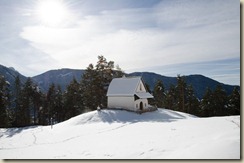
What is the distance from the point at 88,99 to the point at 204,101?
62.0 feet

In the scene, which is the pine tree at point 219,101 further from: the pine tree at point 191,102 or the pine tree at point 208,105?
the pine tree at point 191,102

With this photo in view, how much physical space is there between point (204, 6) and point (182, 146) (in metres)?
5.10

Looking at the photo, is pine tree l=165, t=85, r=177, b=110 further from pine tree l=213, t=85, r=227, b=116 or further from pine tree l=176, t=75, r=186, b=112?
pine tree l=213, t=85, r=227, b=116

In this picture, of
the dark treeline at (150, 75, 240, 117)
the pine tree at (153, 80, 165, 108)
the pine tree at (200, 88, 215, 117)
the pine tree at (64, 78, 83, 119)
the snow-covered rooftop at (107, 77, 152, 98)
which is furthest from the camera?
the pine tree at (153, 80, 165, 108)

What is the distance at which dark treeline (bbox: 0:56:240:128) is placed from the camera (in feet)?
103

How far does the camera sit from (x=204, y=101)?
3572cm

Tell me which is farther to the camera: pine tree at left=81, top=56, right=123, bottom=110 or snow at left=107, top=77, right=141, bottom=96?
pine tree at left=81, top=56, right=123, bottom=110

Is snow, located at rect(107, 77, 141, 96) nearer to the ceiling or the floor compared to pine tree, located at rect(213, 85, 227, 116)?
nearer to the ceiling

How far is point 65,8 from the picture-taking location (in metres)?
8.77

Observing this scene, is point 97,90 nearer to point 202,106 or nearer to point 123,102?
point 123,102

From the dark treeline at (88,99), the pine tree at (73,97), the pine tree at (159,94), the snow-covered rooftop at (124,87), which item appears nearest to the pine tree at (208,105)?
the dark treeline at (88,99)

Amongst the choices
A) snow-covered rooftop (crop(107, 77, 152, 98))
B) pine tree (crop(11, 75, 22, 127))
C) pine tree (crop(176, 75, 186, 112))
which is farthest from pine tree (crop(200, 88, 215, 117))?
pine tree (crop(11, 75, 22, 127))

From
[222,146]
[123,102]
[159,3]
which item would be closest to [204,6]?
[159,3]

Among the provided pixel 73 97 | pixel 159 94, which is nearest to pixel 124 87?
pixel 73 97
